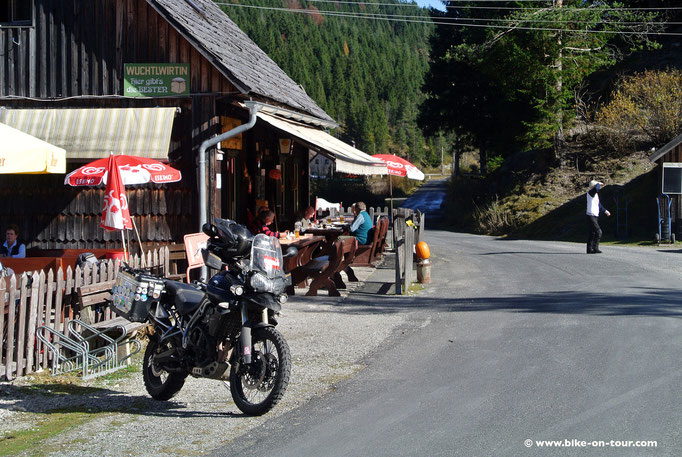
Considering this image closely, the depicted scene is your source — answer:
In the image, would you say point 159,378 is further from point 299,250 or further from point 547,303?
point 547,303

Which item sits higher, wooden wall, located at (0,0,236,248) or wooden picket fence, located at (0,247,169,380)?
wooden wall, located at (0,0,236,248)

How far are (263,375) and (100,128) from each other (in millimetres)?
9258

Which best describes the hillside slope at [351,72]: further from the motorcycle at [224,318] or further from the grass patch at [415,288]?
the motorcycle at [224,318]

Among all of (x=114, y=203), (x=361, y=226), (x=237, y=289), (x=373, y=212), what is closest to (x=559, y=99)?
(x=373, y=212)

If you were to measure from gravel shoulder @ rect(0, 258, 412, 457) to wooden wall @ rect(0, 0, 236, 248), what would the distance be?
5.30m

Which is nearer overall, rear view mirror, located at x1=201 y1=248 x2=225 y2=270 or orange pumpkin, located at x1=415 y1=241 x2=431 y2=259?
rear view mirror, located at x1=201 y1=248 x2=225 y2=270

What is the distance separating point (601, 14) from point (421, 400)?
32369 mm

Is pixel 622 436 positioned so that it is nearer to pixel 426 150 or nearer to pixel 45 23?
pixel 45 23

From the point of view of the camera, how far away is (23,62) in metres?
14.4

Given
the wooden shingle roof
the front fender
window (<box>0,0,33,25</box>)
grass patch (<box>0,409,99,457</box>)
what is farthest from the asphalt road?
window (<box>0,0,33,25</box>)

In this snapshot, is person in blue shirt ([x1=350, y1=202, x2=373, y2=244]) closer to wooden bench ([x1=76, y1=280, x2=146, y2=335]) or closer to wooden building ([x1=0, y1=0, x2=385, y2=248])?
wooden building ([x1=0, y1=0, x2=385, y2=248])

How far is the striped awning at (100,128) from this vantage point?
44.8 feet

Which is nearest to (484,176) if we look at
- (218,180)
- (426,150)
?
(218,180)

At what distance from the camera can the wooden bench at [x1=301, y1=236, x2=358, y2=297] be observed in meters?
12.6
